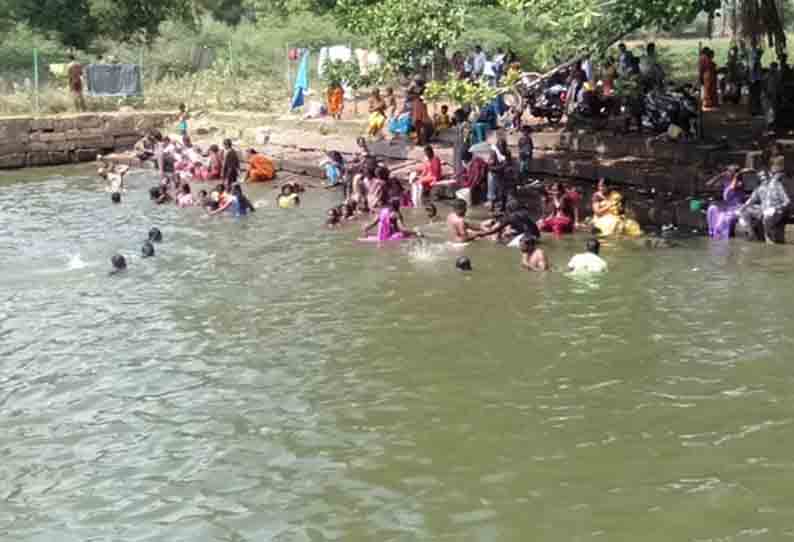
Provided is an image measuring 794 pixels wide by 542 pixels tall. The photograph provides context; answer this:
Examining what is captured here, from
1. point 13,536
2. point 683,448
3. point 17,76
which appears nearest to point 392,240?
point 683,448

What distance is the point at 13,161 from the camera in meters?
29.7

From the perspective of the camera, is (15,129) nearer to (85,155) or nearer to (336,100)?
(85,155)

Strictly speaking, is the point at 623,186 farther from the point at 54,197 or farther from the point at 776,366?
the point at 54,197

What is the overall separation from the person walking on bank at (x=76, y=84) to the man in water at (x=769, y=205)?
68.9ft

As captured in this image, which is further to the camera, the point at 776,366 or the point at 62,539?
the point at 776,366

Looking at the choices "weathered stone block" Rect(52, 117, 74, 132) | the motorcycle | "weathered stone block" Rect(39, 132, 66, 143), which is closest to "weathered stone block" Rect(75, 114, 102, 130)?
"weathered stone block" Rect(52, 117, 74, 132)

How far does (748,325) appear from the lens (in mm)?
11867

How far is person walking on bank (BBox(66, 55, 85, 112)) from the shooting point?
3117 centimetres

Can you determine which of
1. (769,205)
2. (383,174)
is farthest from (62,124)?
(769,205)

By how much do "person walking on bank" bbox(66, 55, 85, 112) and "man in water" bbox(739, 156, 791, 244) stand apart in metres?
21.0

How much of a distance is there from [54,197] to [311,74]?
44.3 feet

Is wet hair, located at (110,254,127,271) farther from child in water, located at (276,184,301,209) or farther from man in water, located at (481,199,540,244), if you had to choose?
child in water, located at (276,184,301,209)

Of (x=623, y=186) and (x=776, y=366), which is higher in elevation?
(x=623, y=186)

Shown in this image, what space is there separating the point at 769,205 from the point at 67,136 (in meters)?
20.5
